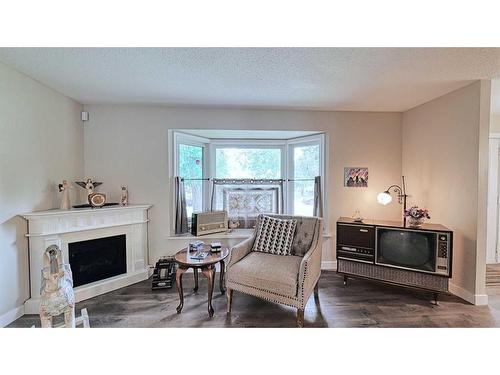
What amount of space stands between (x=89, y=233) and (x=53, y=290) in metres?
1.60

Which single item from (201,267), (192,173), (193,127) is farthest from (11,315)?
(193,127)

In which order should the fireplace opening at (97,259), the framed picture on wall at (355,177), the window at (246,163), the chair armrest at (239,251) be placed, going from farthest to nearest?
the window at (246,163) → the framed picture on wall at (355,177) → the fireplace opening at (97,259) → the chair armrest at (239,251)

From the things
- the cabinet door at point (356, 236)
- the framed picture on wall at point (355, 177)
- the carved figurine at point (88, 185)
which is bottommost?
the cabinet door at point (356, 236)

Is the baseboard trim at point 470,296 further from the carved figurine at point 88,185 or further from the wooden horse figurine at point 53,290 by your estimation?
the carved figurine at point 88,185

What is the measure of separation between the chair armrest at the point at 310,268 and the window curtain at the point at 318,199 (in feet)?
2.78

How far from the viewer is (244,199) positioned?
3496 millimetres

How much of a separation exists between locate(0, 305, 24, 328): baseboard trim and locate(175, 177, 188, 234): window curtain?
1633mm

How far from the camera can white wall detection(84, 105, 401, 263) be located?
2.95 m

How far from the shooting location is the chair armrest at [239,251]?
2.20 meters

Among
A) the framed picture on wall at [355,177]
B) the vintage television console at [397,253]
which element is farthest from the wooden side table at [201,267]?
the framed picture on wall at [355,177]

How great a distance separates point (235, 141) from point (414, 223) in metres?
2.63

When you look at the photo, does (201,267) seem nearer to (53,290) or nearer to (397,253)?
(53,290)

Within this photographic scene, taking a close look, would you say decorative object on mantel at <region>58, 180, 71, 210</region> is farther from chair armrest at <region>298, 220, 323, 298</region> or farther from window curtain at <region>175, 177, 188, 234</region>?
chair armrest at <region>298, 220, 323, 298</region>
